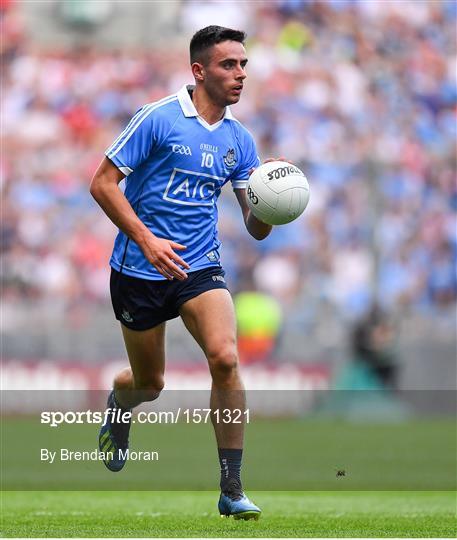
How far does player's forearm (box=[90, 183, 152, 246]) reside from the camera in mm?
6637

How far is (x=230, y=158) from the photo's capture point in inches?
279

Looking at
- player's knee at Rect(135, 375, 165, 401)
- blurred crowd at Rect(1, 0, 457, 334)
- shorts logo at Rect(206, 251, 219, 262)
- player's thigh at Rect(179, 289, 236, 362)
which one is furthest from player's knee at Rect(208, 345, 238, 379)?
blurred crowd at Rect(1, 0, 457, 334)

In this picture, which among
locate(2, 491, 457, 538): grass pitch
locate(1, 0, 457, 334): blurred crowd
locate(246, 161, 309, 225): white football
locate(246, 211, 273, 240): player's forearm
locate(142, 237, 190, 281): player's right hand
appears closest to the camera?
locate(2, 491, 457, 538): grass pitch

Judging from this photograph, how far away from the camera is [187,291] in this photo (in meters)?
6.91

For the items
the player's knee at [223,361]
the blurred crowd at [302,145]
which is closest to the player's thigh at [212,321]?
the player's knee at [223,361]

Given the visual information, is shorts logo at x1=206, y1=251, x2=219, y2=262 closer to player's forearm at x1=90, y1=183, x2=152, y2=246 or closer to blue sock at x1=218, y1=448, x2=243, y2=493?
player's forearm at x1=90, y1=183, x2=152, y2=246

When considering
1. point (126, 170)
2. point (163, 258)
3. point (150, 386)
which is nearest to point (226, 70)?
point (126, 170)

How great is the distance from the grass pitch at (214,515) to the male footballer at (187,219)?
419 mm

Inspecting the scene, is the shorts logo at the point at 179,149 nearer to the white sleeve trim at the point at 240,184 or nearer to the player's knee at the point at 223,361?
the white sleeve trim at the point at 240,184

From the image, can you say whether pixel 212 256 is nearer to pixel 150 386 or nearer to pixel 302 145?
pixel 150 386

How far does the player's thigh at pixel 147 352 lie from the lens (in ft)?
23.7

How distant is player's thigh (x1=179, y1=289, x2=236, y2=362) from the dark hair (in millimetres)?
1315

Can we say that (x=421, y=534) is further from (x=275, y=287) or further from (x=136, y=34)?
(x=136, y=34)

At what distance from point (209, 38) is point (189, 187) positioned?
32.7 inches
